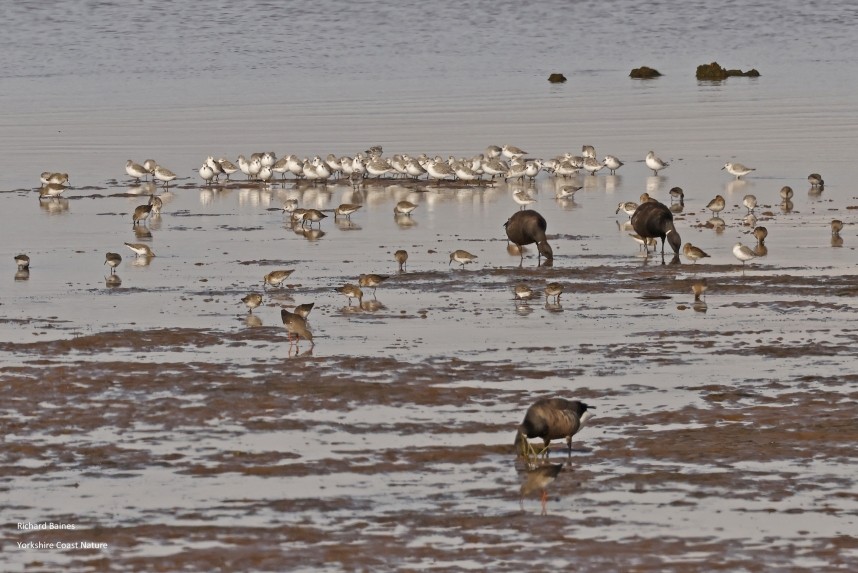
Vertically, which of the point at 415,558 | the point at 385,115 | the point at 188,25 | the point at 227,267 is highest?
the point at 188,25

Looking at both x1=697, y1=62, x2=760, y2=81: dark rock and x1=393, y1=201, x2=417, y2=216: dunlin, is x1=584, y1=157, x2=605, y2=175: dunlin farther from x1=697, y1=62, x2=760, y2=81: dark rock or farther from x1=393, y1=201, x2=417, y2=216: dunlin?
x1=697, y1=62, x2=760, y2=81: dark rock

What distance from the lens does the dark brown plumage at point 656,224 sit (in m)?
26.2

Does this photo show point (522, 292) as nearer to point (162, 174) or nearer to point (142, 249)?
point (142, 249)

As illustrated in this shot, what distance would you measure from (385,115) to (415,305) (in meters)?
29.7

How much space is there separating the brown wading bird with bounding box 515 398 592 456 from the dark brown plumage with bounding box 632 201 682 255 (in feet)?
38.0

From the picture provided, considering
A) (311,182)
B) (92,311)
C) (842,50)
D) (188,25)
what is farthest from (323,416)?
(188,25)

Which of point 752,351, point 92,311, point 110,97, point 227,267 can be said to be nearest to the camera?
point 752,351

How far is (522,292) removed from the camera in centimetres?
2280

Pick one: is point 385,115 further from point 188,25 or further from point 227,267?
point 188,25

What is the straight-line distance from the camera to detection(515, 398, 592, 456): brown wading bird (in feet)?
48.3

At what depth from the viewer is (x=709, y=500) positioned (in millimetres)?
13641

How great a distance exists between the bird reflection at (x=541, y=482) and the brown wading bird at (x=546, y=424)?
86 centimetres

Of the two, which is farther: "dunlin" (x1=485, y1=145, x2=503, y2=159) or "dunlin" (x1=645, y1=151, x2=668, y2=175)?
"dunlin" (x1=485, y1=145, x2=503, y2=159)

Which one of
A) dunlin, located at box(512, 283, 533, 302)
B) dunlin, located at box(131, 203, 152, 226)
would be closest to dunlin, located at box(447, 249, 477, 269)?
dunlin, located at box(512, 283, 533, 302)
